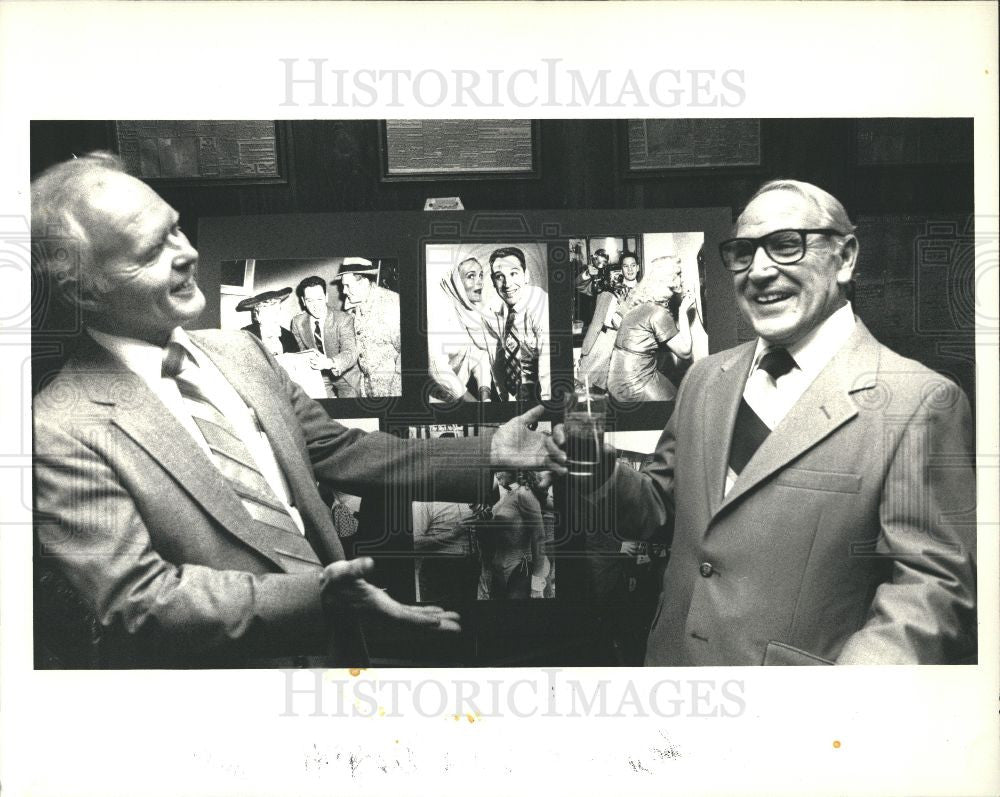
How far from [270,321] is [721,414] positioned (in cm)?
144

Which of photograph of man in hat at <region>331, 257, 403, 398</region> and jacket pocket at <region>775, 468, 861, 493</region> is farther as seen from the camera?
photograph of man in hat at <region>331, 257, 403, 398</region>

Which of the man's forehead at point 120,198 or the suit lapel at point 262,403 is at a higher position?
the man's forehead at point 120,198

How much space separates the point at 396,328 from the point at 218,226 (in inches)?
25.0

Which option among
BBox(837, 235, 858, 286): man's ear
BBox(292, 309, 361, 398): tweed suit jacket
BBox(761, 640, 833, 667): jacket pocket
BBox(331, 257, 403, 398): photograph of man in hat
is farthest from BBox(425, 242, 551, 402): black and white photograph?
BBox(761, 640, 833, 667): jacket pocket

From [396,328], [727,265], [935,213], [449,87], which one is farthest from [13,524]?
[935,213]

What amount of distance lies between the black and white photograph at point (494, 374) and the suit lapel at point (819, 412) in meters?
0.01

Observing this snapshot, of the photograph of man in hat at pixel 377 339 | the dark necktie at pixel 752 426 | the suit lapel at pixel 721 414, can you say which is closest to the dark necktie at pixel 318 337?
the photograph of man in hat at pixel 377 339

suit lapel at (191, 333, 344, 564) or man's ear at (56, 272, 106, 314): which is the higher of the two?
man's ear at (56, 272, 106, 314)

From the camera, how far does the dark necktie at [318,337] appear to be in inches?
111

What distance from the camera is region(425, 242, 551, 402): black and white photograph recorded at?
2.81 m

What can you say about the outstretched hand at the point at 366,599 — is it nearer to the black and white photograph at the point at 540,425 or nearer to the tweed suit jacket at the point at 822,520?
the black and white photograph at the point at 540,425

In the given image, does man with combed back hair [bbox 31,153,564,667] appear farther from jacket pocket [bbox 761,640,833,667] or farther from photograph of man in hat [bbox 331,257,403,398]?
jacket pocket [bbox 761,640,833,667]

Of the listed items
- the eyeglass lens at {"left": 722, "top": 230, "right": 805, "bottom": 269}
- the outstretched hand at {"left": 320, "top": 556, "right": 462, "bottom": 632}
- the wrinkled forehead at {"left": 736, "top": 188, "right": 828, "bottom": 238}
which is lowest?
the outstretched hand at {"left": 320, "top": 556, "right": 462, "bottom": 632}

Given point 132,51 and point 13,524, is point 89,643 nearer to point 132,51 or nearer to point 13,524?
point 13,524
